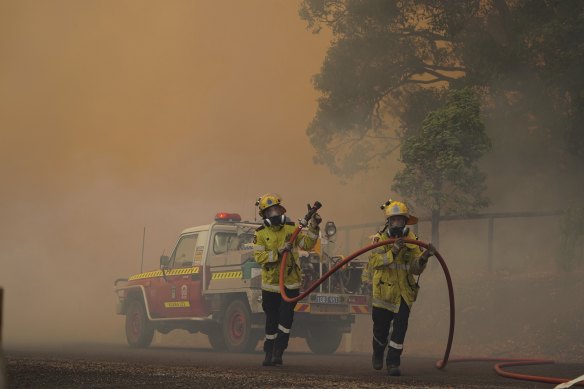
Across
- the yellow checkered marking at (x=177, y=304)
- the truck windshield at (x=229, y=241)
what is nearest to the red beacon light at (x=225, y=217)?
the truck windshield at (x=229, y=241)

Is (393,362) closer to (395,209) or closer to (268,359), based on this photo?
(395,209)

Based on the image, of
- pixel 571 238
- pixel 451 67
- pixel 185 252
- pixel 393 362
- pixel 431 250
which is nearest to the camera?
pixel 431 250

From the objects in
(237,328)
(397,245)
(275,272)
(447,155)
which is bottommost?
(237,328)

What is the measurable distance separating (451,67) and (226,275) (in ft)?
38.8

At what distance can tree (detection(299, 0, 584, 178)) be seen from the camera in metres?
20.4

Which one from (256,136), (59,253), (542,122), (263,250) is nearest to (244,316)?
(263,250)

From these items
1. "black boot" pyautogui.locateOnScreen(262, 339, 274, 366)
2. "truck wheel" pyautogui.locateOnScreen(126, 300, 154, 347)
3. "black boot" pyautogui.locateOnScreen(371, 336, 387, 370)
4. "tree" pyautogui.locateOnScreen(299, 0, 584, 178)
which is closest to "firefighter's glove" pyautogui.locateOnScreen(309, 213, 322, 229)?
"black boot" pyautogui.locateOnScreen(371, 336, 387, 370)

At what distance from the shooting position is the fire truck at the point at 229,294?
14664mm

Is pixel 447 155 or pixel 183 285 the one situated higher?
pixel 447 155

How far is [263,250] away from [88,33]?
109 feet

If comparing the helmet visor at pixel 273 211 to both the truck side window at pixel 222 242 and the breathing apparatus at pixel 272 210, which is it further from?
the truck side window at pixel 222 242

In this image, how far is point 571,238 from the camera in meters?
18.9

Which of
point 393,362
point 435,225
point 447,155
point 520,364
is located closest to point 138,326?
point 435,225

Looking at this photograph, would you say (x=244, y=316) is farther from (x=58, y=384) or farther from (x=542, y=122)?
(x=542, y=122)
